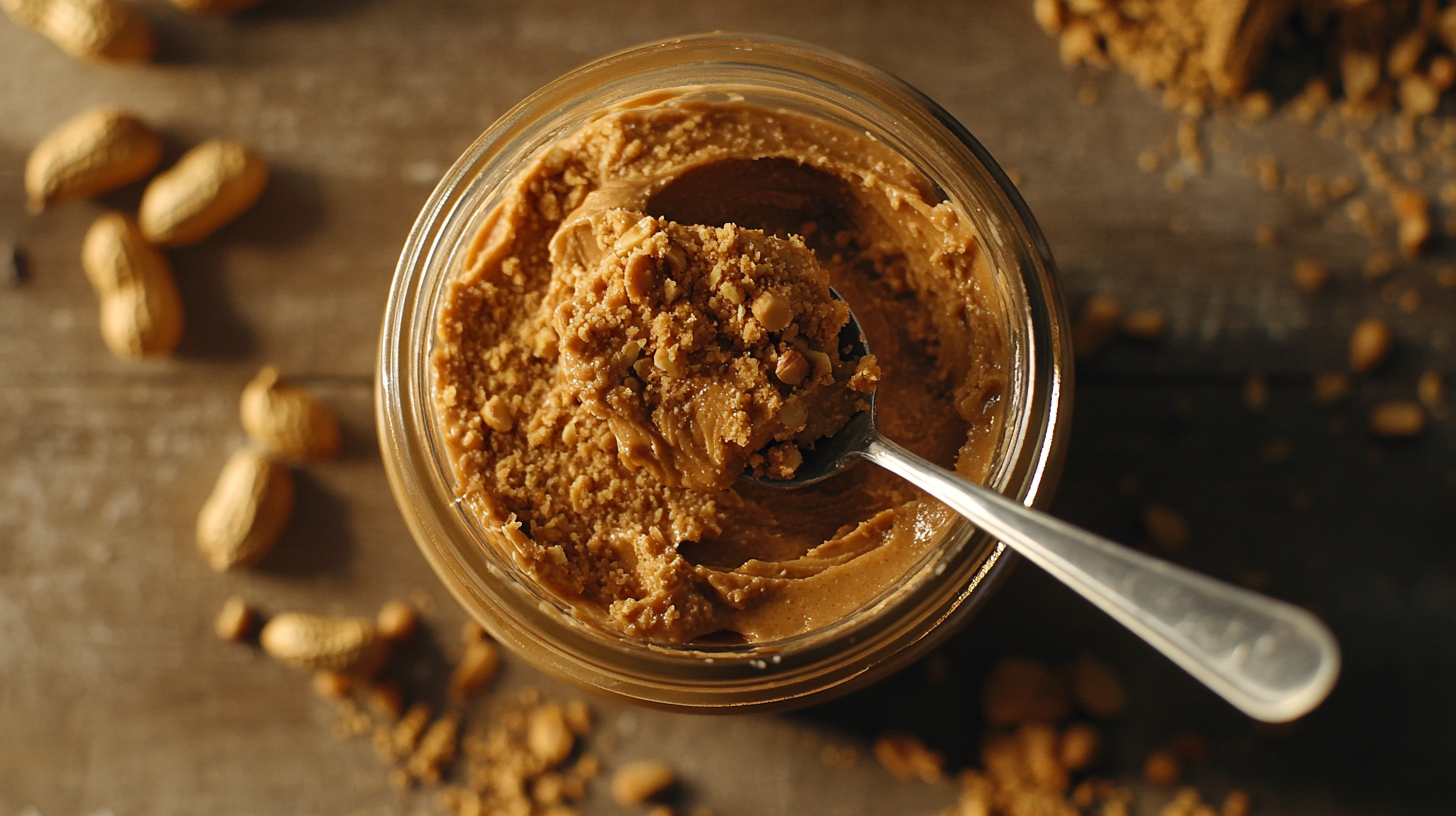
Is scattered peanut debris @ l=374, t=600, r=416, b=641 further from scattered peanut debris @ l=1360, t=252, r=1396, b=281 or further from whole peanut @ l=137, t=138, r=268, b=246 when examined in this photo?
scattered peanut debris @ l=1360, t=252, r=1396, b=281

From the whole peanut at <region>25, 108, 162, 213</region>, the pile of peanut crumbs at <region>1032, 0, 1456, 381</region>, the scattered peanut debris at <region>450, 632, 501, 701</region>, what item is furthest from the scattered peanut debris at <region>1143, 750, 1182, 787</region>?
the whole peanut at <region>25, 108, 162, 213</region>

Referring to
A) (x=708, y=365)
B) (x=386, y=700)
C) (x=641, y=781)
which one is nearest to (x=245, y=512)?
(x=386, y=700)

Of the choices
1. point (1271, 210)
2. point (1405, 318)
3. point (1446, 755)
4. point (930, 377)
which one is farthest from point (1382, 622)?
point (930, 377)

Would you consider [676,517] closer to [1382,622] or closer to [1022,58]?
[1022,58]

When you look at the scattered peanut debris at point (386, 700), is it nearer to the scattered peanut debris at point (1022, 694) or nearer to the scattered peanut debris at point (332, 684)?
the scattered peanut debris at point (332, 684)

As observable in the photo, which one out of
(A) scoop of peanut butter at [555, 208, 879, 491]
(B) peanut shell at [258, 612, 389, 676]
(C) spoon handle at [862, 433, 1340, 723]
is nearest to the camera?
(C) spoon handle at [862, 433, 1340, 723]

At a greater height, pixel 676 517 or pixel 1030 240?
pixel 1030 240

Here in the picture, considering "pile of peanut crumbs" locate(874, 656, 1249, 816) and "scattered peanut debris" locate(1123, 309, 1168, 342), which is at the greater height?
"scattered peanut debris" locate(1123, 309, 1168, 342)

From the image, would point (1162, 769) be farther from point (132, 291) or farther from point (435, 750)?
point (132, 291)
